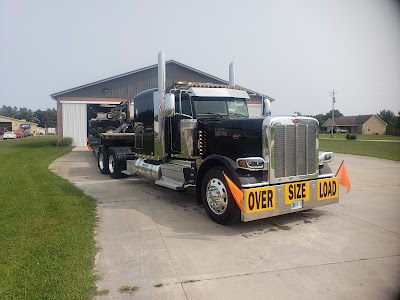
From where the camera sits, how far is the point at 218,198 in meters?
5.54

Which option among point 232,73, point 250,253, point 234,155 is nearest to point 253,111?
point 232,73

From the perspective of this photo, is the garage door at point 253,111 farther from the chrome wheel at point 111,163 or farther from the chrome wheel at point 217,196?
the chrome wheel at point 111,163

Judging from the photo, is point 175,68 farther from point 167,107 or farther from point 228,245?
point 228,245

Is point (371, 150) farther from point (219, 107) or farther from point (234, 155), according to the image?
A: point (234, 155)

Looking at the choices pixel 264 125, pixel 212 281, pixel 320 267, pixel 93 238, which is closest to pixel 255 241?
pixel 320 267

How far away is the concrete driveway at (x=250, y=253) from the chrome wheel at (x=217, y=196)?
0.94ft

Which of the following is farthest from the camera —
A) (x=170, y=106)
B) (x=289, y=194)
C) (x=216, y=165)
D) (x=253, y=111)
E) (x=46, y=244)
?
(x=253, y=111)

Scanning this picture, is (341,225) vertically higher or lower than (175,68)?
lower

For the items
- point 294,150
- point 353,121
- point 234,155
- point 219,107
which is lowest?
point 234,155

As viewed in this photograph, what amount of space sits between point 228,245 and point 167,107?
311cm

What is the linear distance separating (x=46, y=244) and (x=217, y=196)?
267 centimetres

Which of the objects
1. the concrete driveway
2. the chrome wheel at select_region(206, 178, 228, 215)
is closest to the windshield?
the chrome wheel at select_region(206, 178, 228, 215)

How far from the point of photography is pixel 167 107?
21.5ft

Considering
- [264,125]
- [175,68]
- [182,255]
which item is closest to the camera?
[182,255]
